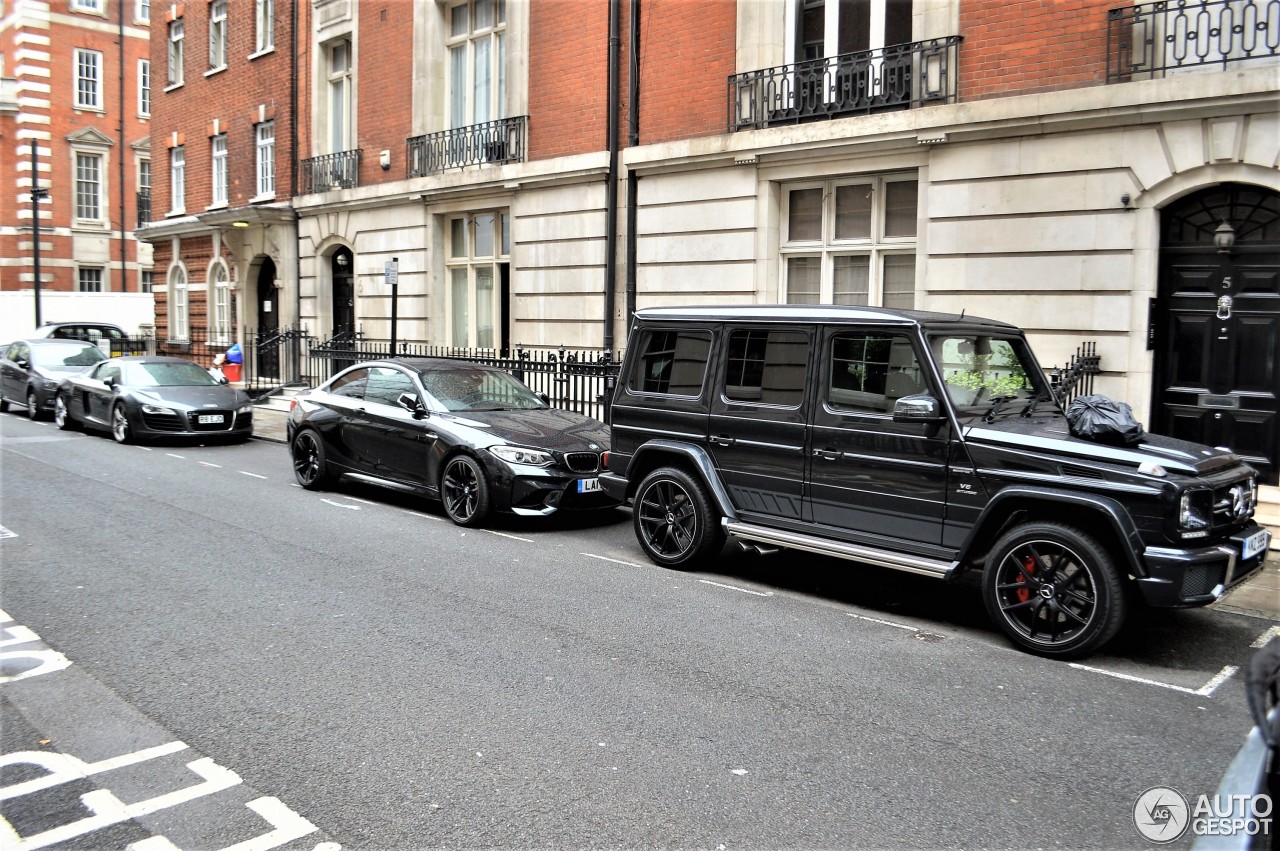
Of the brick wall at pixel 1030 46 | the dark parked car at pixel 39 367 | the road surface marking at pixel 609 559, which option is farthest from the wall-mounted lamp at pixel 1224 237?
the dark parked car at pixel 39 367

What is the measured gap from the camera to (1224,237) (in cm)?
1082

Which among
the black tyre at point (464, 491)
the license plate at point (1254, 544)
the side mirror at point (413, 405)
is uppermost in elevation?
Result: the side mirror at point (413, 405)

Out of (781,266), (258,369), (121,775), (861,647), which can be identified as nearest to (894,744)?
(861,647)

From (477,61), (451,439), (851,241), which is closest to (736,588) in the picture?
(451,439)

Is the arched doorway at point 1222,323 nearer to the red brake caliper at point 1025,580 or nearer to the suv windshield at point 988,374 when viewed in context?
the suv windshield at point 988,374

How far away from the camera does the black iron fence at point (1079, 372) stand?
11.0 meters

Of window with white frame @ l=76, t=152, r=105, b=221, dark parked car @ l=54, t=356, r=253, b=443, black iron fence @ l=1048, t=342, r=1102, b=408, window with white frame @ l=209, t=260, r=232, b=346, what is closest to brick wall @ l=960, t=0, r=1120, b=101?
black iron fence @ l=1048, t=342, r=1102, b=408

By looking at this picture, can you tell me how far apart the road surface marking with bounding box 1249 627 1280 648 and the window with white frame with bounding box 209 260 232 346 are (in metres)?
26.7

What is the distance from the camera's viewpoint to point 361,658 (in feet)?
19.3

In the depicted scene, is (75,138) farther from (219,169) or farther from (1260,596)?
(1260,596)

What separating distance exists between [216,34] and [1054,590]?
28.7 meters

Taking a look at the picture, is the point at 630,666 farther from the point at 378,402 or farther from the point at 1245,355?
the point at 1245,355

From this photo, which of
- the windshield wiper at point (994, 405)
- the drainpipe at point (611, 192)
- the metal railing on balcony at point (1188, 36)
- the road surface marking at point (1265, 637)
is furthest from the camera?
the drainpipe at point (611, 192)

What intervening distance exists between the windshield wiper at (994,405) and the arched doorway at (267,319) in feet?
70.1
